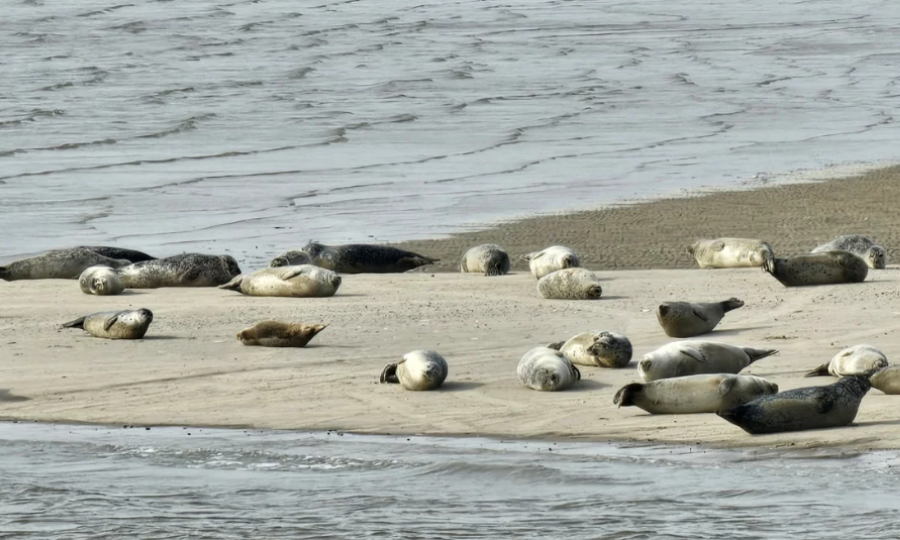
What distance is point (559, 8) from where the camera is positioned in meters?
42.4

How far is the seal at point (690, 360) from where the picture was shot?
5.79 metres

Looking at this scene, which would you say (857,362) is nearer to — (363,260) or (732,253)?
(732,253)

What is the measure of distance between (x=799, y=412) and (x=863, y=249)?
4190 millimetres

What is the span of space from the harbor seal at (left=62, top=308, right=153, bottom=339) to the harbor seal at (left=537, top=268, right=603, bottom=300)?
204 centimetres

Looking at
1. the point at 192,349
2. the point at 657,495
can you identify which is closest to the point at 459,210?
the point at 192,349

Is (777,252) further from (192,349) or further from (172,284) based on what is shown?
(192,349)

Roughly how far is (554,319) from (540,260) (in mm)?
1314

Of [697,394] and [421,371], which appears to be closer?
[697,394]

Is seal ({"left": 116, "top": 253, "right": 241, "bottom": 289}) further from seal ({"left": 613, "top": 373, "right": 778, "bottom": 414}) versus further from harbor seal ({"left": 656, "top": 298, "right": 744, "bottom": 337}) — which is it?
seal ({"left": 613, "top": 373, "right": 778, "bottom": 414})

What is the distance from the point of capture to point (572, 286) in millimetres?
8109

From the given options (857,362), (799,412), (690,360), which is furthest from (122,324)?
(799,412)

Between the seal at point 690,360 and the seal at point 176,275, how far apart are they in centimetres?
352

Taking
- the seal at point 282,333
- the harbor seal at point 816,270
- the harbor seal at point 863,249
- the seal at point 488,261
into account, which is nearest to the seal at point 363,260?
the seal at point 488,261

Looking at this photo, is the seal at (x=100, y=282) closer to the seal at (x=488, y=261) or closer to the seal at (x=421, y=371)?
the seal at (x=488, y=261)
